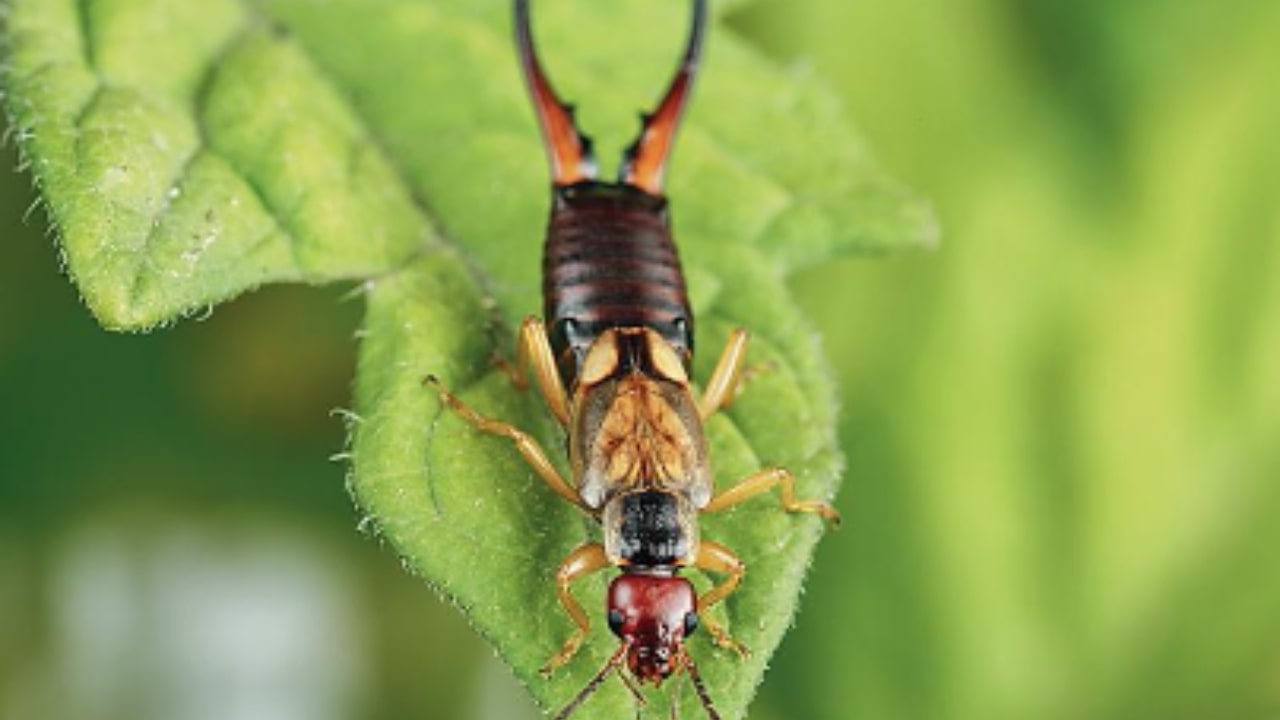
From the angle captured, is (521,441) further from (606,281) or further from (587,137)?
(587,137)

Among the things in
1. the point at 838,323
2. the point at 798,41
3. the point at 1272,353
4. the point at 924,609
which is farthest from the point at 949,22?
the point at 924,609

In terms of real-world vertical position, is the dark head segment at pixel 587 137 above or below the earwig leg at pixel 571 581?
above

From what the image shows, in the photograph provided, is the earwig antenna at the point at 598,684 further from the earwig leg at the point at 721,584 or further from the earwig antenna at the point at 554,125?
the earwig antenna at the point at 554,125

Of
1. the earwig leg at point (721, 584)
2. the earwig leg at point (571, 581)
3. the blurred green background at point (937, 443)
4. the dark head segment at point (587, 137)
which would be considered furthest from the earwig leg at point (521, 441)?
the blurred green background at point (937, 443)

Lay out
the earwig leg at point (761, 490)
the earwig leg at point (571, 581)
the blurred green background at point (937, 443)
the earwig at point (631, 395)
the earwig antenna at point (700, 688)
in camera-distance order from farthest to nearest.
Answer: the blurred green background at point (937, 443)
the earwig leg at point (761, 490)
the earwig at point (631, 395)
the earwig leg at point (571, 581)
the earwig antenna at point (700, 688)

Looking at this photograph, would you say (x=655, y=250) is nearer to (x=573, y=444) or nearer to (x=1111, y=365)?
(x=573, y=444)

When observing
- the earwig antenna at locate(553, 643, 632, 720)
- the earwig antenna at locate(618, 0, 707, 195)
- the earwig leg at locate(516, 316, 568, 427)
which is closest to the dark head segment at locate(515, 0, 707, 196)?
the earwig antenna at locate(618, 0, 707, 195)

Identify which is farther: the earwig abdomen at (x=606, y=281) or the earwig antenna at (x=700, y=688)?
the earwig abdomen at (x=606, y=281)
